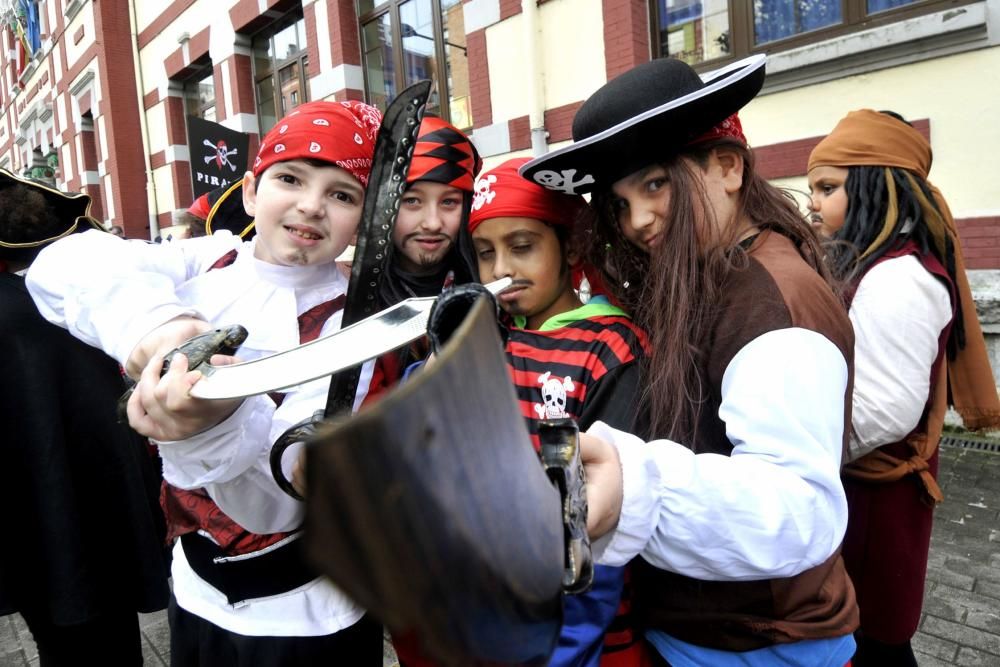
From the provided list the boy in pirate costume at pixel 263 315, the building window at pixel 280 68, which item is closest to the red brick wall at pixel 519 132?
the building window at pixel 280 68

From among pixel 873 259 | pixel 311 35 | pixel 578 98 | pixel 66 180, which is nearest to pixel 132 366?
pixel 873 259

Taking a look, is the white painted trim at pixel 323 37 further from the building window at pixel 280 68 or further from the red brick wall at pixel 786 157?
the red brick wall at pixel 786 157

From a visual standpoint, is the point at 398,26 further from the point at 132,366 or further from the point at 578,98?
the point at 132,366

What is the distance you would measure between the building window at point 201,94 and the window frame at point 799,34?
768cm

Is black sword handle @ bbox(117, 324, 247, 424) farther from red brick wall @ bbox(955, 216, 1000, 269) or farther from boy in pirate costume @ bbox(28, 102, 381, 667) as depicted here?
red brick wall @ bbox(955, 216, 1000, 269)

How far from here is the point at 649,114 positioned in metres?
0.97

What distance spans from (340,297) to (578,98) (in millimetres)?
4344

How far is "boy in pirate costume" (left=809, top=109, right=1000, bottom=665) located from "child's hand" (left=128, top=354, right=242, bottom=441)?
141cm

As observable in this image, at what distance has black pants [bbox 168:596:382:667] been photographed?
1.16m

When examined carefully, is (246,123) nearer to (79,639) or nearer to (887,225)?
(79,639)

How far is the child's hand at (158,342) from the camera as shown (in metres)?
0.86

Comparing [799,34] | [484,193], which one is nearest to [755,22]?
[799,34]

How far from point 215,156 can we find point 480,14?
8.68 feet

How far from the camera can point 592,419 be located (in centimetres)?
110
